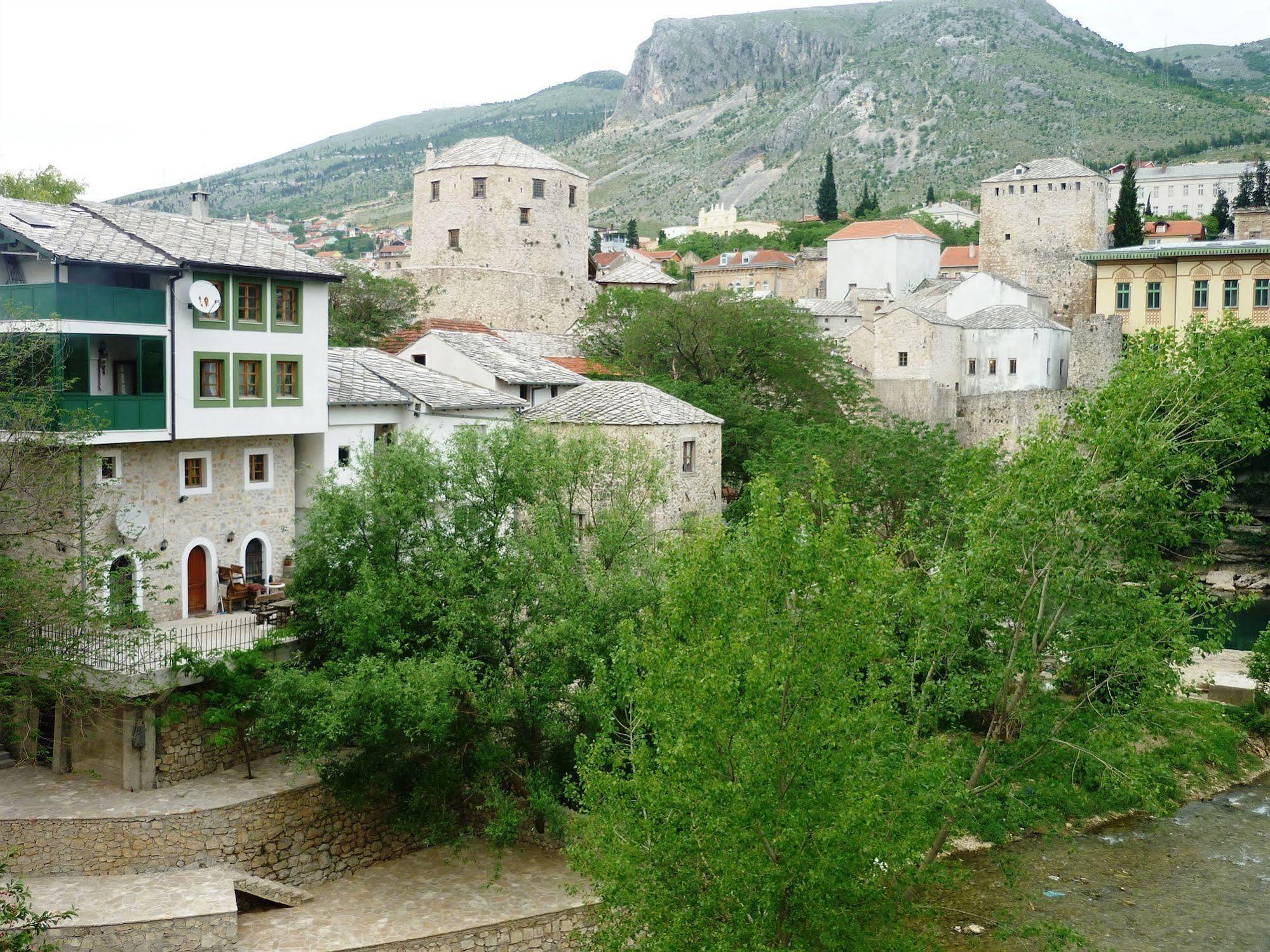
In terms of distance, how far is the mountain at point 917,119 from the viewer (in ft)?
413

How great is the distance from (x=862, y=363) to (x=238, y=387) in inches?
1366

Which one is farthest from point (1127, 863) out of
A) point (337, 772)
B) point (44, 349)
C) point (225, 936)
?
point (44, 349)

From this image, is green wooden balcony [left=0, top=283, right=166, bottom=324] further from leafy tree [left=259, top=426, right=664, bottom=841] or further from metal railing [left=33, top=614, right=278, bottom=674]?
metal railing [left=33, top=614, right=278, bottom=674]

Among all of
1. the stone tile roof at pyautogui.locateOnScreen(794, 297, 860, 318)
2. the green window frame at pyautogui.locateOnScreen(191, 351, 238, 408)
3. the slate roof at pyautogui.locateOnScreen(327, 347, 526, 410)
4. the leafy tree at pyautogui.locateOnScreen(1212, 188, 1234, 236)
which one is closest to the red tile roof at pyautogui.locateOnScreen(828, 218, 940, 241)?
the stone tile roof at pyautogui.locateOnScreen(794, 297, 860, 318)

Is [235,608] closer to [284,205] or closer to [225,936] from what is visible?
[225,936]

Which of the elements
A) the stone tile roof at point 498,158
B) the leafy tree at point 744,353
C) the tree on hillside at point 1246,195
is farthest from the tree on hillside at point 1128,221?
the leafy tree at point 744,353

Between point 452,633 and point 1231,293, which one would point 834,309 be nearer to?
point 1231,293

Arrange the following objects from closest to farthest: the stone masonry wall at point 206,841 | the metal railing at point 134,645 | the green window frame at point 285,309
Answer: the stone masonry wall at point 206,841, the metal railing at point 134,645, the green window frame at point 285,309

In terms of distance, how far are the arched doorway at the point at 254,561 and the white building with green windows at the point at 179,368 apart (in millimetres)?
26

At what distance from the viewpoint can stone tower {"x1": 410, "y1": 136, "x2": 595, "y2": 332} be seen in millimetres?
52406

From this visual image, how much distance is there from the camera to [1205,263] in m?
47.8

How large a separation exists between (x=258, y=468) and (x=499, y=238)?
30.5 metres

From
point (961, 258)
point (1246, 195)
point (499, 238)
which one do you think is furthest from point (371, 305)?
point (1246, 195)

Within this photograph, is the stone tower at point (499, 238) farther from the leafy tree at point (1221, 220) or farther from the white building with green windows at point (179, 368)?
the leafy tree at point (1221, 220)
